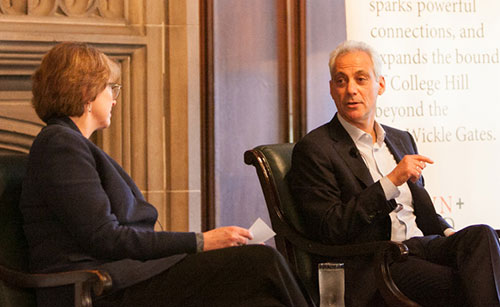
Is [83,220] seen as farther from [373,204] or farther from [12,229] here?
[373,204]

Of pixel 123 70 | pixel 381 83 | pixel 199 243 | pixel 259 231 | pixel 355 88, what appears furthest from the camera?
pixel 123 70

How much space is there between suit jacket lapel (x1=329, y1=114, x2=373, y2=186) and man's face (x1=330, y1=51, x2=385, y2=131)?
0.27 feet

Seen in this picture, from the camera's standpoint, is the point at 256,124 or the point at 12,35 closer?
the point at 12,35

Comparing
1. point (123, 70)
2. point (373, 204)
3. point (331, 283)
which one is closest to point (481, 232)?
point (373, 204)

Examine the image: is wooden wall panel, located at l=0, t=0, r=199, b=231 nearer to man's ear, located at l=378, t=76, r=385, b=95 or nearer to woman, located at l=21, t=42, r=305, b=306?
man's ear, located at l=378, t=76, r=385, b=95

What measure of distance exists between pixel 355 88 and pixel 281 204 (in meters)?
0.61

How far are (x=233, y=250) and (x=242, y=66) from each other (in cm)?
199

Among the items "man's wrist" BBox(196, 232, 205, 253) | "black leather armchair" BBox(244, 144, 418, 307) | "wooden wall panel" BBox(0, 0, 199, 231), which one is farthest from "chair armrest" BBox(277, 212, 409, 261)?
"wooden wall panel" BBox(0, 0, 199, 231)

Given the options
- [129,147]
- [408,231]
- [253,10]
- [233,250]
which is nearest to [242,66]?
[253,10]

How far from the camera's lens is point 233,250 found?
2.35m

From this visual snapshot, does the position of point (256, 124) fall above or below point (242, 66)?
below

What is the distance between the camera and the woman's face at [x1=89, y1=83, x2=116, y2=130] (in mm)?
2652

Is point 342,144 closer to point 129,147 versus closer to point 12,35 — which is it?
point 129,147

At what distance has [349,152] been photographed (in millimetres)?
3176
